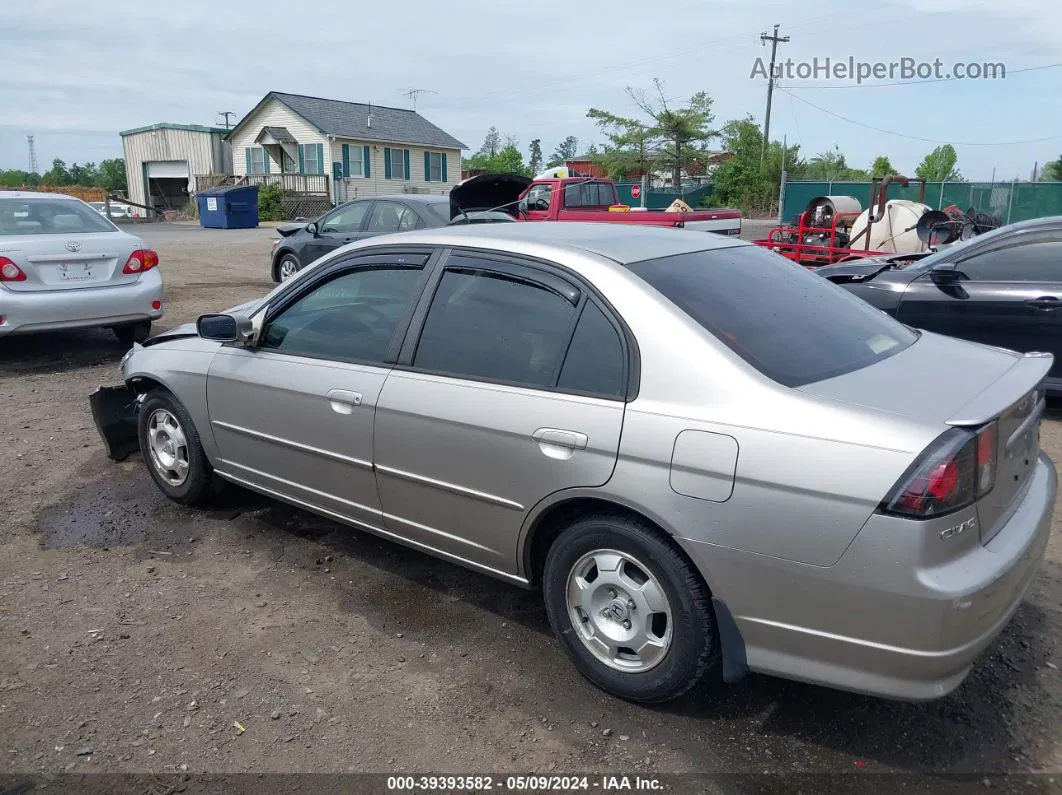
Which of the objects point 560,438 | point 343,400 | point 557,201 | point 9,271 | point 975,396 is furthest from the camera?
A: point 557,201

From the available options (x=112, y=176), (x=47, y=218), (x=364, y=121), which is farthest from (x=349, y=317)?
(x=112, y=176)

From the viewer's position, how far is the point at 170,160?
151 feet

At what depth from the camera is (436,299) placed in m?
3.56

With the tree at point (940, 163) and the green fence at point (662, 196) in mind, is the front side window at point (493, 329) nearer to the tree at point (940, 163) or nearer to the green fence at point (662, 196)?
the green fence at point (662, 196)

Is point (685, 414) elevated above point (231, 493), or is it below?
above

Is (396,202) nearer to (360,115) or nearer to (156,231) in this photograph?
(156,231)

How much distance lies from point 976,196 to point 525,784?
24.0m

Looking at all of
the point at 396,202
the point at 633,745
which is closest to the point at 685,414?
the point at 633,745

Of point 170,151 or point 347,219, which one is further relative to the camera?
point 170,151

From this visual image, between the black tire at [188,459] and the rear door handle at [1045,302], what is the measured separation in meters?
5.67

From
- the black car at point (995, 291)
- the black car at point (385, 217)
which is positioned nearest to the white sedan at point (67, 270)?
the black car at point (385, 217)

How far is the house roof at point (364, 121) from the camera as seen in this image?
130ft

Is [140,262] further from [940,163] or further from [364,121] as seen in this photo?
[940,163]

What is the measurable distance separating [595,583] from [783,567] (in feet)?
2.31
